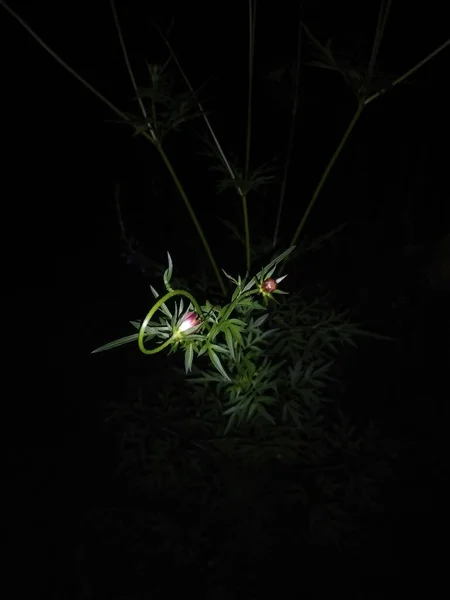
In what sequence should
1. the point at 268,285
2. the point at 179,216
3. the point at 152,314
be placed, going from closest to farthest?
the point at 152,314 < the point at 268,285 < the point at 179,216

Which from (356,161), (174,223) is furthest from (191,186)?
(356,161)

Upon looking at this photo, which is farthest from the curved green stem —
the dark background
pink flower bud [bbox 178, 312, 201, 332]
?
the dark background

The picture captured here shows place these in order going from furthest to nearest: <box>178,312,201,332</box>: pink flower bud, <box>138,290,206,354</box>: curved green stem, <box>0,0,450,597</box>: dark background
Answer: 1. <box>0,0,450,597</box>: dark background
2. <box>178,312,201,332</box>: pink flower bud
3. <box>138,290,206,354</box>: curved green stem

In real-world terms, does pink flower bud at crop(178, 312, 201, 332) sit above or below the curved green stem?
below

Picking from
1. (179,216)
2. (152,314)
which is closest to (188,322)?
(152,314)

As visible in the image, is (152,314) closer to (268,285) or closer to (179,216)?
(268,285)

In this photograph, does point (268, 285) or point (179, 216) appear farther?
point (179, 216)

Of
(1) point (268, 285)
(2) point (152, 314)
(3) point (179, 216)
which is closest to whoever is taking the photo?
(2) point (152, 314)

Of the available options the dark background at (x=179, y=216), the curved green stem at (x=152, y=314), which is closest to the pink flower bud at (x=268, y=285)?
the curved green stem at (x=152, y=314)

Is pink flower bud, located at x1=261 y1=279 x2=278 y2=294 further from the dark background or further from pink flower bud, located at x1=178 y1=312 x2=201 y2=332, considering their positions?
the dark background

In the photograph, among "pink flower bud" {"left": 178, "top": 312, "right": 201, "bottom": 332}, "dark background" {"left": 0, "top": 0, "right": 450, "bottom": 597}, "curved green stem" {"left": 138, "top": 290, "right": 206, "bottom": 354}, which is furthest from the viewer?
"dark background" {"left": 0, "top": 0, "right": 450, "bottom": 597}
